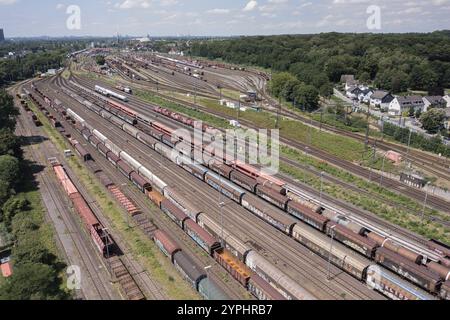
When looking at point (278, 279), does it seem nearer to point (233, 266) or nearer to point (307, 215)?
point (233, 266)

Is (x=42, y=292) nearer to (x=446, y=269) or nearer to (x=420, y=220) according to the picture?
(x=446, y=269)

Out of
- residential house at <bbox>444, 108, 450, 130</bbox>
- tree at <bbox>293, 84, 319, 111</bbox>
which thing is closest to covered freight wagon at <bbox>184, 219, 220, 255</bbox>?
tree at <bbox>293, 84, 319, 111</bbox>

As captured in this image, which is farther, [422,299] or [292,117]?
[292,117]

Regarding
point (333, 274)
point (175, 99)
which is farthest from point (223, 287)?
point (175, 99)

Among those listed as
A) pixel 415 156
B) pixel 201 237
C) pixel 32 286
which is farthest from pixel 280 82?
pixel 32 286

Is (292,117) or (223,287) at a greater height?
(292,117)

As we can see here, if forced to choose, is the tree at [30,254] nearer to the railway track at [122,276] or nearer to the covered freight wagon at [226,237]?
the railway track at [122,276]

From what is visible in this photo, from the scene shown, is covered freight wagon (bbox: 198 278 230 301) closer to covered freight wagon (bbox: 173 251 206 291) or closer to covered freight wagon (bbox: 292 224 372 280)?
covered freight wagon (bbox: 173 251 206 291)
